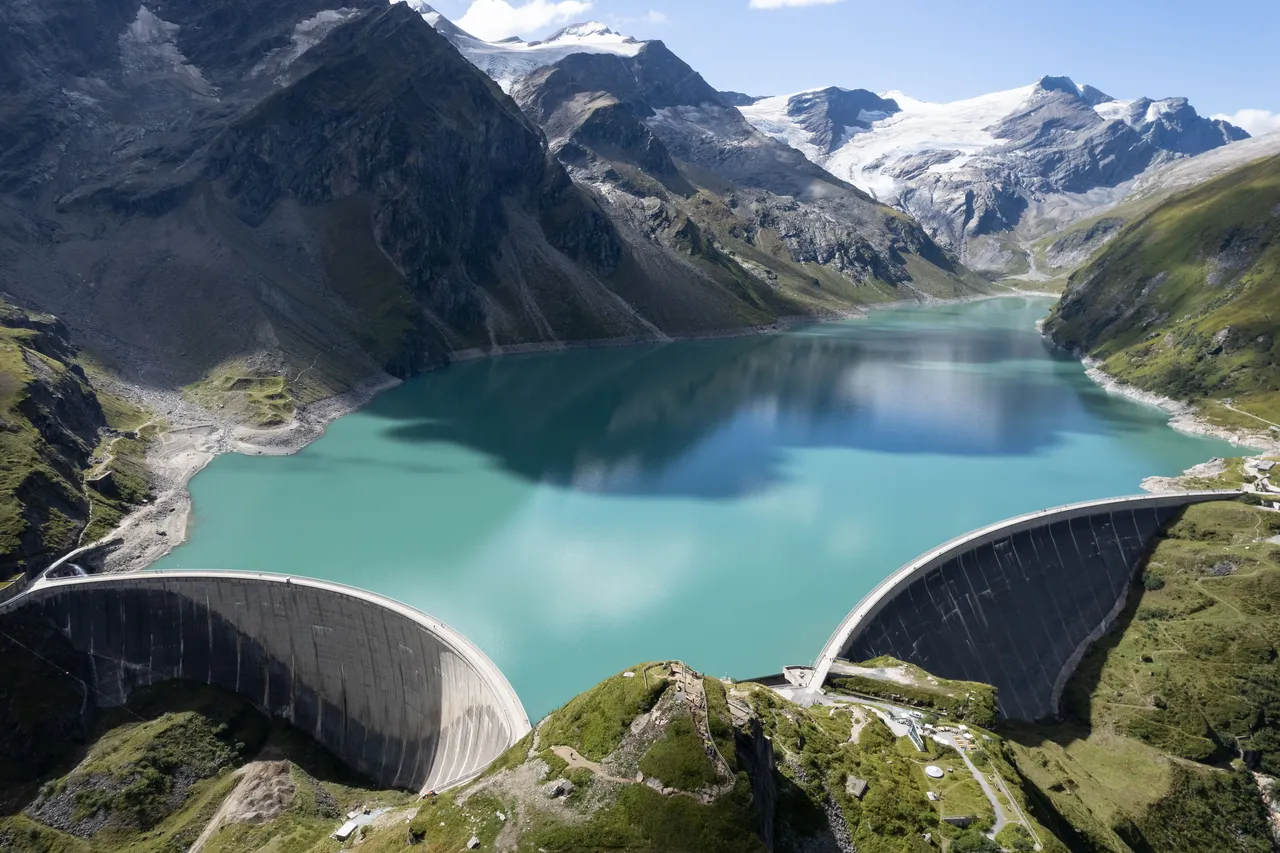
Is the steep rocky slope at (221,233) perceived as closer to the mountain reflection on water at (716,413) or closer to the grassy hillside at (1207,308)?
the mountain reflection on water at (716,413)

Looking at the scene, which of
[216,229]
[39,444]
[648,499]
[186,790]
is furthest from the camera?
[216,229]

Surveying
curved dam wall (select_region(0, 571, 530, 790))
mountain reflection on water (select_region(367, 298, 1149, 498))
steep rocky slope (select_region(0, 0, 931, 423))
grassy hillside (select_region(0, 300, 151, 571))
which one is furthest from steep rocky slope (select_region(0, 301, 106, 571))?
mountain reflection on water (select_region(367, 298, 1149, 498))

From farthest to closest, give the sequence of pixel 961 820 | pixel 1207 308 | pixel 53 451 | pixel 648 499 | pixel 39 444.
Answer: pixel 1207 308 → pixel 648 499 → pixel 53 451 → pixel 39 444 → pixel 961 820

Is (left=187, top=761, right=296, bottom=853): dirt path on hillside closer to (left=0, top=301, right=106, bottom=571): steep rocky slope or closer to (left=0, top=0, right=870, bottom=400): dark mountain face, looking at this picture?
(left=0, top=301, right=106, bottom=571): steep rocky slope

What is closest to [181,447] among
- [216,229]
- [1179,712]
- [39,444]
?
[39,444]

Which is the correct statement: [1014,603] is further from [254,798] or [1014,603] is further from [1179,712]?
[254,798]

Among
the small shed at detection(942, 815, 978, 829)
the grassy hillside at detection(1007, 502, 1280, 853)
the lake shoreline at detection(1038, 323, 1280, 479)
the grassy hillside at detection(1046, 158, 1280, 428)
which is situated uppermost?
the grassy hillside at detection(1046, 158, 1280, 428)
